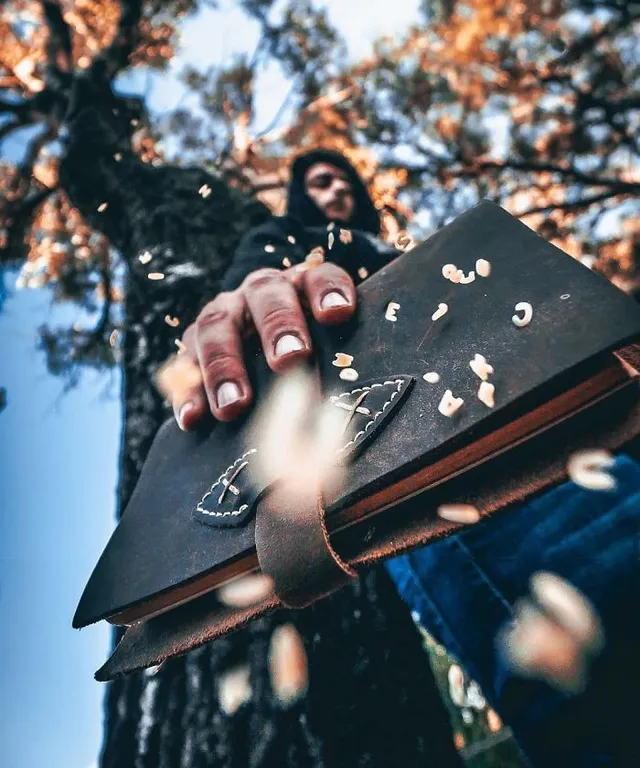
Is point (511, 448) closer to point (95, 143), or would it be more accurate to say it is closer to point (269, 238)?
point (269, 238)

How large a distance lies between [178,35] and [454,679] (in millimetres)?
6456

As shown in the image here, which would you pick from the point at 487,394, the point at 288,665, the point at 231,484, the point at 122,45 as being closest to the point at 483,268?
the point at 487,394

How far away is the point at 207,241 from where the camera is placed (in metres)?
2.28

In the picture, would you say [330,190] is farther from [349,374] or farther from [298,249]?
[349,374]

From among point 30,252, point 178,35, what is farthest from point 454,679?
point 178,35

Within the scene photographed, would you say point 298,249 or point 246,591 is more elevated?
point 298,249

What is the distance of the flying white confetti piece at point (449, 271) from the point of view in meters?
0.98

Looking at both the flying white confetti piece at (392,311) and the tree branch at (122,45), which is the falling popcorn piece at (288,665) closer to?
the flying white confetti piece at (392,311)

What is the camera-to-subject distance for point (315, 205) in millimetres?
2367

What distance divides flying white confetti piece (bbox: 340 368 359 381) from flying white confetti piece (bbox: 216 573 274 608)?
406 mm

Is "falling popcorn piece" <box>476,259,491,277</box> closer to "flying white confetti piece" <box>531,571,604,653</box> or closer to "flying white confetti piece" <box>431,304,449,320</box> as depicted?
"flying white confetti piece" <box>431,304,449,320</box>

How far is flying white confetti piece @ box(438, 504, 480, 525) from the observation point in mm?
748

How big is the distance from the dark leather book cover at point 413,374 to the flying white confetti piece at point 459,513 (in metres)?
0.08

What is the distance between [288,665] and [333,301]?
0.96 meters
